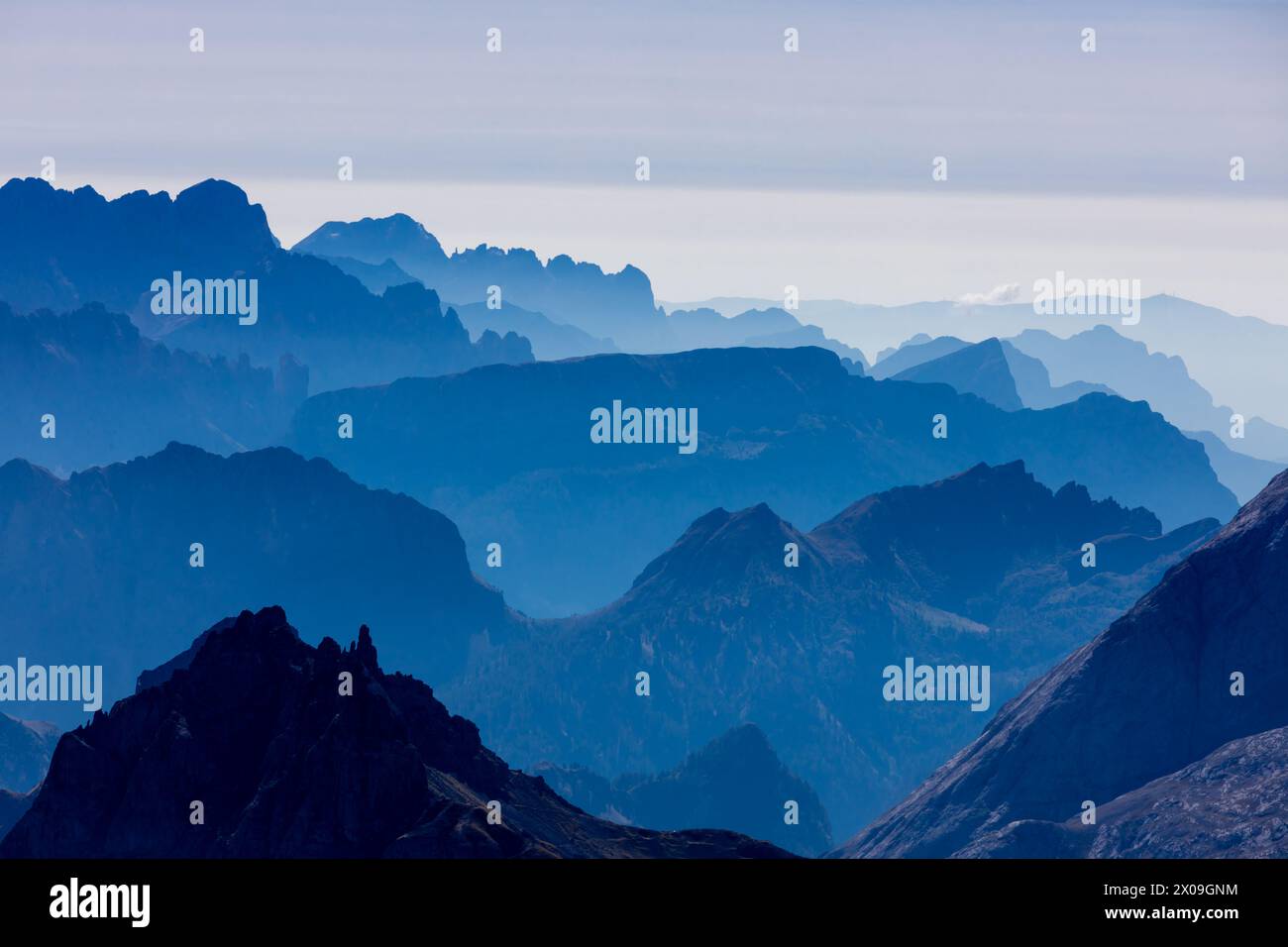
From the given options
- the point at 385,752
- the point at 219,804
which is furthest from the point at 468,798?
the point at 219,804
